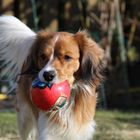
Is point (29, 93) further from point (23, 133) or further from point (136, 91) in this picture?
point (136, 91)

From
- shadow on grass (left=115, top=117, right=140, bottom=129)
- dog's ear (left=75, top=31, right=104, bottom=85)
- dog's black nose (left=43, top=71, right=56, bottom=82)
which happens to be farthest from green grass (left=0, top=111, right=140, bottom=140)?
dog's black nose (left=43, top=71, right=56, bottom=82)

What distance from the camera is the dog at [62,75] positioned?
21.9 ft

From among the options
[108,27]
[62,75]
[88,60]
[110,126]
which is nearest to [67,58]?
[62,75]

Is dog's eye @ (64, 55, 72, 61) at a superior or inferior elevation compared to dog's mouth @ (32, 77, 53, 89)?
superior

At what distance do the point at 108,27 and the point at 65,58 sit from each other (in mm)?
8844

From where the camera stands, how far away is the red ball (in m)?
6.48

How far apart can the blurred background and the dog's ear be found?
6821mm

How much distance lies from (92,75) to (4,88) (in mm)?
7252

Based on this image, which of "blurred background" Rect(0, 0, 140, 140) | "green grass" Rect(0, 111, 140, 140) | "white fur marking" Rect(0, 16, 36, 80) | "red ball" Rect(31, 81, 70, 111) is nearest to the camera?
"red ball" Rect(31, 81, 70, 111)

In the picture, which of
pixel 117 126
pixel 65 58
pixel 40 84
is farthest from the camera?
pixel 117 126

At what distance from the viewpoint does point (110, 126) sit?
34.3 feet

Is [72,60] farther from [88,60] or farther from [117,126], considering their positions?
[117,126]

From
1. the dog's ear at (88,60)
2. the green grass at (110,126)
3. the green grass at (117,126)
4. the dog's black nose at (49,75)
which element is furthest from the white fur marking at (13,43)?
the green grass at (117,126)

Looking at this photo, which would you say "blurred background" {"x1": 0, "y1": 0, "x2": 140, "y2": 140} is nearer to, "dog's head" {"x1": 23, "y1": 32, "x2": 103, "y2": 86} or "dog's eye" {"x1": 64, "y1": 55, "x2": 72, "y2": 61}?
"dog's head" {"x1": 23, "y1": 32, "x2": 103, "y2": 86}
